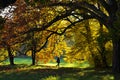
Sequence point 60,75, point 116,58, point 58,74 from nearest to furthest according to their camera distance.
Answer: point 60,75
point 58,74
point 116,58

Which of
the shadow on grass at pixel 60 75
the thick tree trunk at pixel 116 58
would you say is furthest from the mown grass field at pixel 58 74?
the thick tree trunk at pixel 116 58

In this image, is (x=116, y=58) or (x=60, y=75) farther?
(x=116, y=58)

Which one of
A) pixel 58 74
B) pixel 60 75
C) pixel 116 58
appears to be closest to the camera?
pixel 60 75

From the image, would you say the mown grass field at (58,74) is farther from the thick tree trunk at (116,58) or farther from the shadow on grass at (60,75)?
the thick tree trunk at (116,58)

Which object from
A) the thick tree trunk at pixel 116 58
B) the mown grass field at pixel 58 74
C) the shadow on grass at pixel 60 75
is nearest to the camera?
the shadow on grass at pixel 60 75

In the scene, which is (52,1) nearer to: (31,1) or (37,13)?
(37,13)

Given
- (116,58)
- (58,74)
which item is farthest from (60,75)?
(116,58)

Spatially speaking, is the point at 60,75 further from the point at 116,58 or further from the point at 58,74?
the point at 116,58

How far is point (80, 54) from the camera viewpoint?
136 feet

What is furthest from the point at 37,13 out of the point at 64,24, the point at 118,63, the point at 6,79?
the point at 64,24

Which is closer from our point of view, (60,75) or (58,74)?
(60,75)

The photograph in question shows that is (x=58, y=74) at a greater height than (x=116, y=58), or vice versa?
(x=116, y=58)

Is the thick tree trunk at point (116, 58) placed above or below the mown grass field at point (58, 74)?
above

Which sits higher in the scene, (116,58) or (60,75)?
(116,58)
